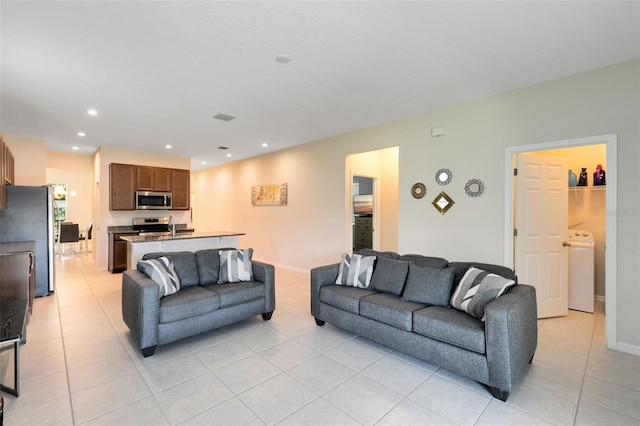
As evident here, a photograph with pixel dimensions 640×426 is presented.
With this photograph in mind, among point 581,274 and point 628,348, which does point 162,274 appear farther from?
point 581,274

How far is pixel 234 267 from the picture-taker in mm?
3645

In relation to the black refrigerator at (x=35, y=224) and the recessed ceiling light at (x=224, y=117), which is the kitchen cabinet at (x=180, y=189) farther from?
the recessed ceiling light at (x=224, y=117)

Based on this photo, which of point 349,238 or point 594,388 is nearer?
point 594,388

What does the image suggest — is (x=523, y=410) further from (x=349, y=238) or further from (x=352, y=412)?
(x=349, y=238)

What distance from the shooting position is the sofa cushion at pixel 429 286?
285 cm

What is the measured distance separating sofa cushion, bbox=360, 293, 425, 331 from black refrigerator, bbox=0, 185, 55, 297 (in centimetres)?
483

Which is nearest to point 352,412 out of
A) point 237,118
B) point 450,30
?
point 450,30

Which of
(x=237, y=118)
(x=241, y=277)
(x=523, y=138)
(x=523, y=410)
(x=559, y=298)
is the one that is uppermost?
(x=237, y=118)

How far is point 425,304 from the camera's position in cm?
287

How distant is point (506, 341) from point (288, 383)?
1620 mm

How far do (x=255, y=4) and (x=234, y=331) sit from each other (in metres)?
3.03

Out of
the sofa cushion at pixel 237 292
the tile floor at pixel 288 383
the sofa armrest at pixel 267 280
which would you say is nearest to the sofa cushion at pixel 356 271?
the tile floor at pixel 288 383

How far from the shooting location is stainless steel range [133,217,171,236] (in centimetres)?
675

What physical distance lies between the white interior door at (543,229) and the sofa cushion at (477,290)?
4.60ft
